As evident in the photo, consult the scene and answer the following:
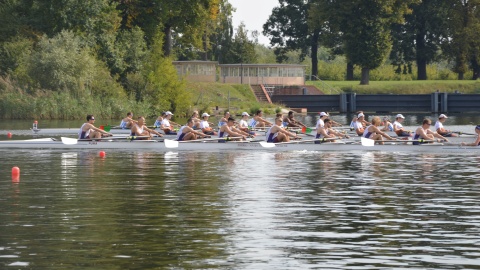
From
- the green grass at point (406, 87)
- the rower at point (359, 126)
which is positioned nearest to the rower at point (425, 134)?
the rower at point (359, 126)

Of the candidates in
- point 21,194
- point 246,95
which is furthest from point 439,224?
point 246,95

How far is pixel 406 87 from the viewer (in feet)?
320

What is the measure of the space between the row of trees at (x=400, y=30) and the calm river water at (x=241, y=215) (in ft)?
202

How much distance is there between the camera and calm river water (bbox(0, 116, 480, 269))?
51.0 feet

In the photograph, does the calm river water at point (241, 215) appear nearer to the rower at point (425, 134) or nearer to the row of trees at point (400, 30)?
the rower at point (425, 134)

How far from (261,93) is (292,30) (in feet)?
71.2

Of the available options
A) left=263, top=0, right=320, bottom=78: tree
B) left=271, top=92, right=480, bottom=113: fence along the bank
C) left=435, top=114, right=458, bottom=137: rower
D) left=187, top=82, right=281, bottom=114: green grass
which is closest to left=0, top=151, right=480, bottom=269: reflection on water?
left=435, top=114, right=458, bottom=137: rower

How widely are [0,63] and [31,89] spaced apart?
251 inches

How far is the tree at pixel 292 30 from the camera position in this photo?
4402 inches

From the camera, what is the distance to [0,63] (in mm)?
71812

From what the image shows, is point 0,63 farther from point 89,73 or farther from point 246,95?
point 246,95

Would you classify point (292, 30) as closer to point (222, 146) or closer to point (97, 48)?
point (97, 48)

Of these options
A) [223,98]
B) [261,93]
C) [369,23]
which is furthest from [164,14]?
[369,23]

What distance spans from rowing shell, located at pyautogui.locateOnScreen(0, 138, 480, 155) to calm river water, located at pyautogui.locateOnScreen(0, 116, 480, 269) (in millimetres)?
3088
